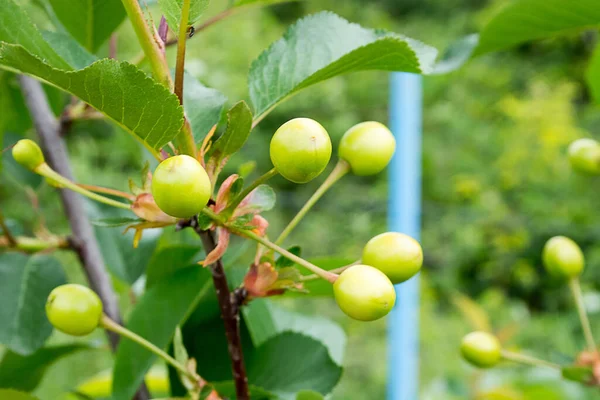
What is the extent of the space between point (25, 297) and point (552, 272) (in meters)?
0.46

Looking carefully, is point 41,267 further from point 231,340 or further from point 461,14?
point 461,14

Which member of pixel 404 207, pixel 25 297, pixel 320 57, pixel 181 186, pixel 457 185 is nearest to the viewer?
pixel 181 186

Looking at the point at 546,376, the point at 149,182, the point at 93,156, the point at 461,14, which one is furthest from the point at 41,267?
the point at 461,14

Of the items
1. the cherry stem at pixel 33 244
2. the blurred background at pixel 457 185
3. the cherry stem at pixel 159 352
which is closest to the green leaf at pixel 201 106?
the cherry stem at pixel 159 352

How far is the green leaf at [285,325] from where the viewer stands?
0.50 meters

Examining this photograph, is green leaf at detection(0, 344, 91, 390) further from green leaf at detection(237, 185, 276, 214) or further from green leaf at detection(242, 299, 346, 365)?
green leaf at detection(237, 185, 276, 214)

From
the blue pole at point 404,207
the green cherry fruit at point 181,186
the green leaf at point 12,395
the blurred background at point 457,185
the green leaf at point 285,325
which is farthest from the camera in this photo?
the blurred background at point 457,185

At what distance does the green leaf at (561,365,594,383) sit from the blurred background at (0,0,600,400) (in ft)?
6.99

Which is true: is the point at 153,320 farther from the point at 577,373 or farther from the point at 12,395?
the point at 577,373

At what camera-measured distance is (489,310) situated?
3.04 meters

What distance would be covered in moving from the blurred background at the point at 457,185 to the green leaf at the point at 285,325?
75.8 inches

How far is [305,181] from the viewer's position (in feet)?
1.00

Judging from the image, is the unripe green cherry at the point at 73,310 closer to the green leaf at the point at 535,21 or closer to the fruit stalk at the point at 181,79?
the fruit stalk at the point at 181,79

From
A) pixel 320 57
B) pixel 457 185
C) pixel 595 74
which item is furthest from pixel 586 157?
pixel 457 185
